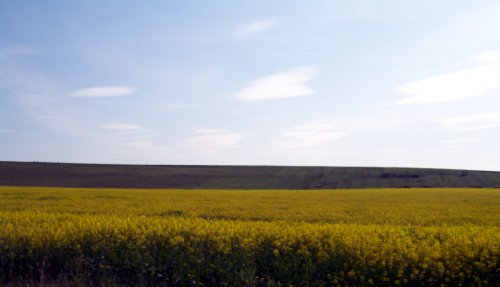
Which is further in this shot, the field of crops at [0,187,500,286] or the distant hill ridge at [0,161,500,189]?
the distant hill ridge at [0,161,500,189]

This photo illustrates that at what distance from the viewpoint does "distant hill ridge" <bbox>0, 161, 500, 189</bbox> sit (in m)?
62.8

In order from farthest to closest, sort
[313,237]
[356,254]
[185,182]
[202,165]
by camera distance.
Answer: [202,165] < [185,182] < [313,237] < [356,254]

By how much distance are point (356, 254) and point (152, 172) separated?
75.6m

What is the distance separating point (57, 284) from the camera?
22.0 feet

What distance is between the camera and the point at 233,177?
241ft

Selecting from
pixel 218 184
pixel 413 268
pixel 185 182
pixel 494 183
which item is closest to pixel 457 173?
pixel 494 183

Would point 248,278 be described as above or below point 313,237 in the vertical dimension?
below

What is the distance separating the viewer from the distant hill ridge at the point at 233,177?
206ft

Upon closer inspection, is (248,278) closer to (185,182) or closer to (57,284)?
(57,284)

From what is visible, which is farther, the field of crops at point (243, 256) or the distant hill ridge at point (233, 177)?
the distant hill ridge at point (233, 177)

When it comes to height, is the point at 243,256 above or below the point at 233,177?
above

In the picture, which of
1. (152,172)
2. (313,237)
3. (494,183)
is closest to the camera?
(313,237)

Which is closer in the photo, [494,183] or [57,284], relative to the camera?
[57,284]

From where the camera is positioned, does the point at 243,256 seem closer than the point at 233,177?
Yes
